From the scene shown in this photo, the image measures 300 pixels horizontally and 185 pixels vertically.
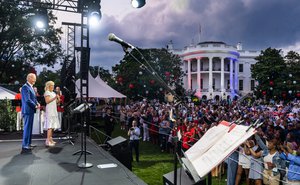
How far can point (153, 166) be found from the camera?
989 cm

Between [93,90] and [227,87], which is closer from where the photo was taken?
[93,90]

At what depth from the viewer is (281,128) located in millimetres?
10633

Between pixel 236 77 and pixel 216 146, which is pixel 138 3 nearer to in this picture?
pixel 216 146

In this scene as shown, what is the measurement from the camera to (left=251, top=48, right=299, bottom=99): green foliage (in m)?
40.6

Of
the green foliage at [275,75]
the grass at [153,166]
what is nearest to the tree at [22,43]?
the grass at [153,166]

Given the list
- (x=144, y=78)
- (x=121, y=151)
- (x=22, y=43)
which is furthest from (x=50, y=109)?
(x=144, y=78)

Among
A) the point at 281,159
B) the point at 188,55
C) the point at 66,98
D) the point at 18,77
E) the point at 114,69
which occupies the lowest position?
the point at 281,159

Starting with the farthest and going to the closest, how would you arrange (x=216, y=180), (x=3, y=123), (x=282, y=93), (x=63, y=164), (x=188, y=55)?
(x=188, y=55) < (x=282, y=93) < (x=3, y=123) < (x=216, y=180) < (x=63, y=164)

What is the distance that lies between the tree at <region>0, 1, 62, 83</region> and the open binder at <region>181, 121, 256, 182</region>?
23.1 meters

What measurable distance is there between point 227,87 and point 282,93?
24.8 m

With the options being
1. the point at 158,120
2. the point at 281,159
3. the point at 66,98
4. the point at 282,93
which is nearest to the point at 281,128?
the point at 281,159

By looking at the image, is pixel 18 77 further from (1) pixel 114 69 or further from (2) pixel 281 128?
(2) pixel 281 128

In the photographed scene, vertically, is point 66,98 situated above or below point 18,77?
below

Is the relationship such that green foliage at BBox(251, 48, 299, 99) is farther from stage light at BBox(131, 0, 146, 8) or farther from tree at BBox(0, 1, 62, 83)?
stage light at BBox(131, 0, 146, 8)
